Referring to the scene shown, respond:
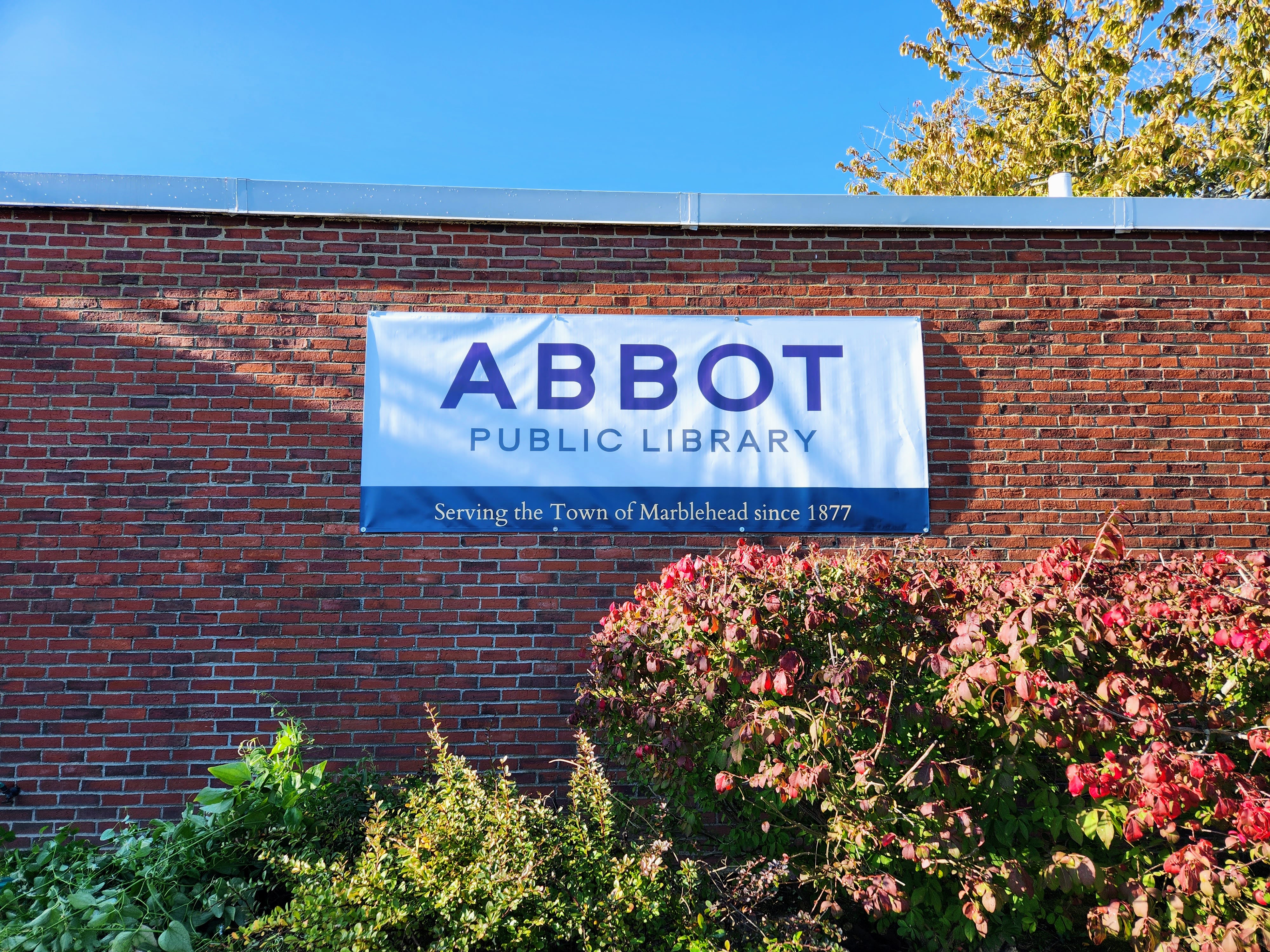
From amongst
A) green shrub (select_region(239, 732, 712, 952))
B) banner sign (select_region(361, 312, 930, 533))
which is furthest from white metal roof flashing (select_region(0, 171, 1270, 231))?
green shrub (select_region(239, 732, 712, 952))

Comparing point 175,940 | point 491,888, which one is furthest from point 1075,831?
point 175,940

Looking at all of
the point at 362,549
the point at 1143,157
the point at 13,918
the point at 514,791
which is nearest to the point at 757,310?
the point at 362,549

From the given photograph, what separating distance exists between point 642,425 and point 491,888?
108 inches

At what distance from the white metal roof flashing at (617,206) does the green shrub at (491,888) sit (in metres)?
3.25

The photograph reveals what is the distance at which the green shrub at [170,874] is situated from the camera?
10.5 ft

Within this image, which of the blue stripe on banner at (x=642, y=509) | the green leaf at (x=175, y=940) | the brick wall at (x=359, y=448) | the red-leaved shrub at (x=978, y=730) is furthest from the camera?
the blue stripe on banner at (x=642, y=509)

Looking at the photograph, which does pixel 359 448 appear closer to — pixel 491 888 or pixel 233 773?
pixel 233 773

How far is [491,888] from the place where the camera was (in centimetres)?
306

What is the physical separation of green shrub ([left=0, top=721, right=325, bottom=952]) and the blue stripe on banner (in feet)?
4.54

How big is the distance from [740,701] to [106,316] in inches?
165

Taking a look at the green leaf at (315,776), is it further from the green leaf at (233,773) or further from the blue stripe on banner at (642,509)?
the blue stripe on banner at (642,509)

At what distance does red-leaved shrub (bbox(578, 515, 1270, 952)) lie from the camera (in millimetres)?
2986

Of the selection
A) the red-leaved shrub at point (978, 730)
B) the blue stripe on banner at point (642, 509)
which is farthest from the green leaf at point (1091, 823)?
the blue stripe on banner at point (642, 509)

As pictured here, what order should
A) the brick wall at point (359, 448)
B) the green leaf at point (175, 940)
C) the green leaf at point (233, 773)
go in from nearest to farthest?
the green leaf at point (175, 940) < the green leaf at point (233, 773) < the brick wall at point (359, 448)
